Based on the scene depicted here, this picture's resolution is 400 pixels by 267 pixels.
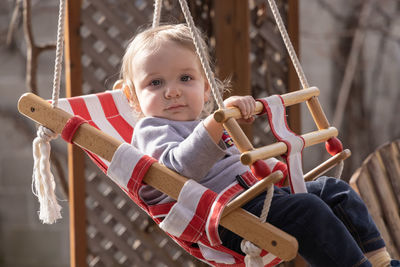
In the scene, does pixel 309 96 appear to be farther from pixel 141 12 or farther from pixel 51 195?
pixel 141 12

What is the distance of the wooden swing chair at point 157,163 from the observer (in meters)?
1.56

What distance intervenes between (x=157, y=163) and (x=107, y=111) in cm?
61

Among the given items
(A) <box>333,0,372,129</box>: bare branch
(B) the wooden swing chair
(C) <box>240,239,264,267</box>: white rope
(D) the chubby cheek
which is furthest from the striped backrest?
(A) <box>333,0,372,129</box>: bare branch

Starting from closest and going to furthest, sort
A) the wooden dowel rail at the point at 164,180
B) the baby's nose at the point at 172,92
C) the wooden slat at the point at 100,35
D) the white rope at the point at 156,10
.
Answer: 1. the wooden dowel rail at the point at 164,180
2. the baby's nose at the point at 172,92
3. the white rope at the point at 156,10
4. the wooden slat at the point at 100,35

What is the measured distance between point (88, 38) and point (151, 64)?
1.07m

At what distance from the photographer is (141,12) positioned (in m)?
3.00

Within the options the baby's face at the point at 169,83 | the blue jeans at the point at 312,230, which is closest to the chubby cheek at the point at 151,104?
the baby's face at the point at 169,83

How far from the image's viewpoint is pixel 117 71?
9.64ft

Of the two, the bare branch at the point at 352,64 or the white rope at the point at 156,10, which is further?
the bare branch at the point at 352,64

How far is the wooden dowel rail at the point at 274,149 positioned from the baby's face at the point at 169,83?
35 cm

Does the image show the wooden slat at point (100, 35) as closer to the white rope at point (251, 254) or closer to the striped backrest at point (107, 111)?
the striped backrest at point (107, 111)


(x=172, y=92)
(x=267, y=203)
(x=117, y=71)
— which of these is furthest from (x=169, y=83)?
(x=117, y=71)

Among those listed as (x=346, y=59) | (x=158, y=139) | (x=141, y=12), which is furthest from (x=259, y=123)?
(x=346, y=59)

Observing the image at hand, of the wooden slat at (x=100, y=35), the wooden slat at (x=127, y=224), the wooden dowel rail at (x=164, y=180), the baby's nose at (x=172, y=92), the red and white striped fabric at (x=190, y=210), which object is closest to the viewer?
the wooden dowel rail at (x=164, y=180)
